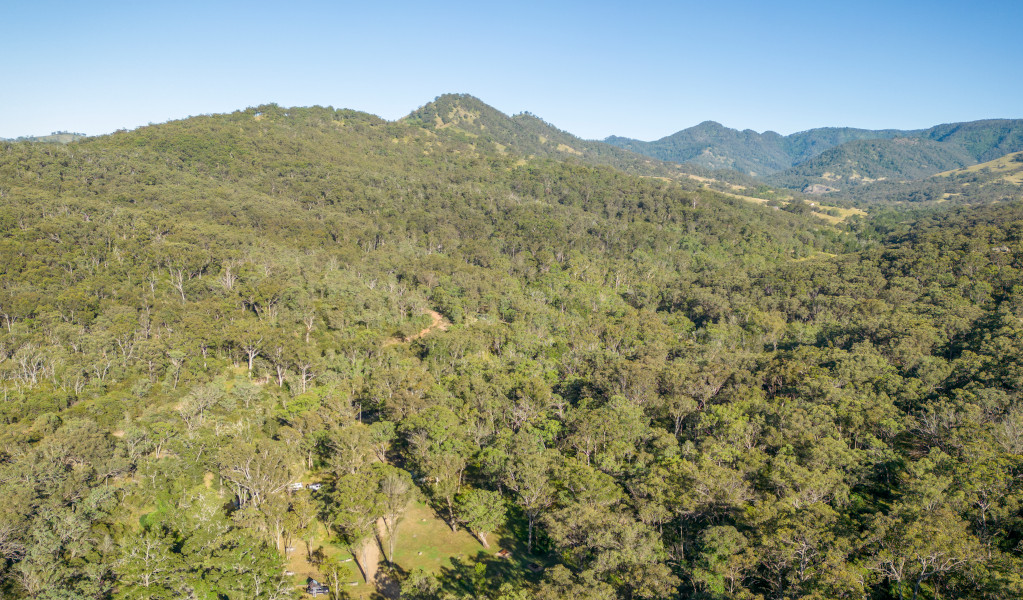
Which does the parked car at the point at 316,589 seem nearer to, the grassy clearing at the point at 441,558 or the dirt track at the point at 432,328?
the grassy clearing at the point at 441,558

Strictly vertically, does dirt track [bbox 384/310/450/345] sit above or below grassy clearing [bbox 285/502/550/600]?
above

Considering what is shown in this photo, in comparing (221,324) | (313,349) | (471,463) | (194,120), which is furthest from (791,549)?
(194,120)

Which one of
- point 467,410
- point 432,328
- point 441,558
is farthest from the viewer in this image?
point 432,328

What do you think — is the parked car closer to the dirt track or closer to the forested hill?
the forested hill

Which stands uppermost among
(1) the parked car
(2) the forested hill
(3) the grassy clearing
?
(2) the forested hill

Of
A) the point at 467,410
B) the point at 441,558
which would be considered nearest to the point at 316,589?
the point at 441,558

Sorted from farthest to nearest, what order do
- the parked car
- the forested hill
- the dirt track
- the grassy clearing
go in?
the dirt track, the grassy clearing, the parked car, the forested hill

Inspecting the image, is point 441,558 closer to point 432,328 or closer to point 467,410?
point 467,410

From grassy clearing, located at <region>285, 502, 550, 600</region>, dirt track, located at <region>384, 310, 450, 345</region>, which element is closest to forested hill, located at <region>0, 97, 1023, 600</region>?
grassy clearing, located at <region>285, 502, 550, 600</region>

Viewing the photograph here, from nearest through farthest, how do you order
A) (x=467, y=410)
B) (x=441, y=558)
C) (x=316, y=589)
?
(x=316, y=589) → (x=441, y=558) → (x=467, y=410)
